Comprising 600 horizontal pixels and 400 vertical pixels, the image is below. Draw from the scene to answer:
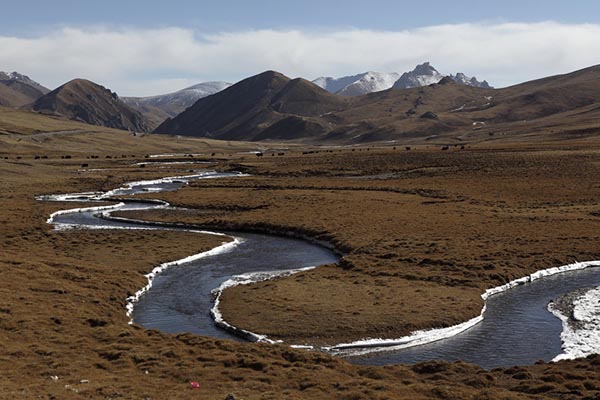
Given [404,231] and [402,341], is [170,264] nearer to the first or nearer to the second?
[404,231]

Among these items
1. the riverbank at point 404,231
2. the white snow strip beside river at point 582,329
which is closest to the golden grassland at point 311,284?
the riverbank at point 404,231

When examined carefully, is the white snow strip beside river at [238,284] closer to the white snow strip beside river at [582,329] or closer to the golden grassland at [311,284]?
the golden grassland at [311,284]

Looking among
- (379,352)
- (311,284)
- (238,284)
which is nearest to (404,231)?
(311,284)

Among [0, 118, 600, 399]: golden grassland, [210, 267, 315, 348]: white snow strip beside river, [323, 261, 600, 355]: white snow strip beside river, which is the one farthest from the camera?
[210, 267, 315, 348]: white snow strip beside river

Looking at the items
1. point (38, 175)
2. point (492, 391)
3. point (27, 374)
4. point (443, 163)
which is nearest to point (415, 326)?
point (492, 391)

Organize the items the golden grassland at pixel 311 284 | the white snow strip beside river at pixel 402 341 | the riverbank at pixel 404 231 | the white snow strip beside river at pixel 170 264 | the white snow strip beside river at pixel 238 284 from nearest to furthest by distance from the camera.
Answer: the golden grassland at pixel 311 284 → the white snow strip beside river at pixel 402 341 → the white snow strip beside river at pixel 238 284 → the riverbank at pixel 404 231 → the white snow strip beside river at pixel 170 264

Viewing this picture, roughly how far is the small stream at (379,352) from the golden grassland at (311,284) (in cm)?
163

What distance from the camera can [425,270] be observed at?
43906 mm

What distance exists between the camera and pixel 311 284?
135 feet

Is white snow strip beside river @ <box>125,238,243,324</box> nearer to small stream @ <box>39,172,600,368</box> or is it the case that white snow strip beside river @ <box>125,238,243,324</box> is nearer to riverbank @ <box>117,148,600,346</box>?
small stream @ <box>39,172,600,368</box>

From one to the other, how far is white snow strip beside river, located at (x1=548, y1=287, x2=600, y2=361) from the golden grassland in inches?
112

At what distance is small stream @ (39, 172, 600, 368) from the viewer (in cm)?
2922

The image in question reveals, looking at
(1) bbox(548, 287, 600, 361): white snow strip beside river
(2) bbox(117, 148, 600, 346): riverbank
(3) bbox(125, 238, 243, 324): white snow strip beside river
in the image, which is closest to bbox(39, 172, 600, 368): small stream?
(3) bbox(125, 238, 243, 324): white snow strip beside river

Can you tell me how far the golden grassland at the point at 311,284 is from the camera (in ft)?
77.3
